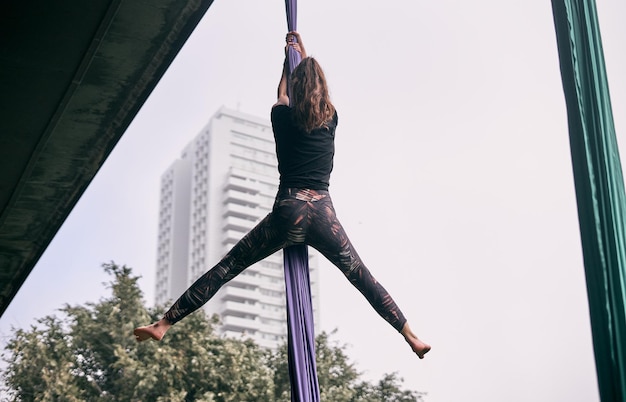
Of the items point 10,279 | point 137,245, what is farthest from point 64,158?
point 137,245

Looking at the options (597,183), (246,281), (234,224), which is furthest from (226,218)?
(597,183)

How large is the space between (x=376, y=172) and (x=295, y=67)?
52479 millimetres

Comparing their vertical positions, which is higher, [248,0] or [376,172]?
[248,0]

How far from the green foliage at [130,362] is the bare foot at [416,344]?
10150 mm

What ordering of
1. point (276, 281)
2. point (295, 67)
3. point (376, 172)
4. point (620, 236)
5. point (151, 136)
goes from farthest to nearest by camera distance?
point (276, 281) < point (376, 172) < point (151, 136) < point (295, 67) < point (620, 236)

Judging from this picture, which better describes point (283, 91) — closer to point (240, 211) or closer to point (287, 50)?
point (287, 50)

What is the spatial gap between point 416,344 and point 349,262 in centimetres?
39

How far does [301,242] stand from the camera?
9.70 ft

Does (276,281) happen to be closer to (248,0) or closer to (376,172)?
(376,172)

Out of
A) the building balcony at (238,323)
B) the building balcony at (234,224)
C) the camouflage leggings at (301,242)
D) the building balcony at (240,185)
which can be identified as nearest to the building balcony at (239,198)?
the building balcony at (240,185)

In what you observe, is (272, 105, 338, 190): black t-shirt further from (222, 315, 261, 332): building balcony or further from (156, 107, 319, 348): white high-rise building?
(222, 315, 261, 332): building balcony

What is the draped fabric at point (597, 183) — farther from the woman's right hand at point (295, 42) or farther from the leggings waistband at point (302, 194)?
the woman's right hand at point (295, 42)

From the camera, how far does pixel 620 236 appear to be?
7.63 feet

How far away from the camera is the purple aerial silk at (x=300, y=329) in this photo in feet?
9.03
